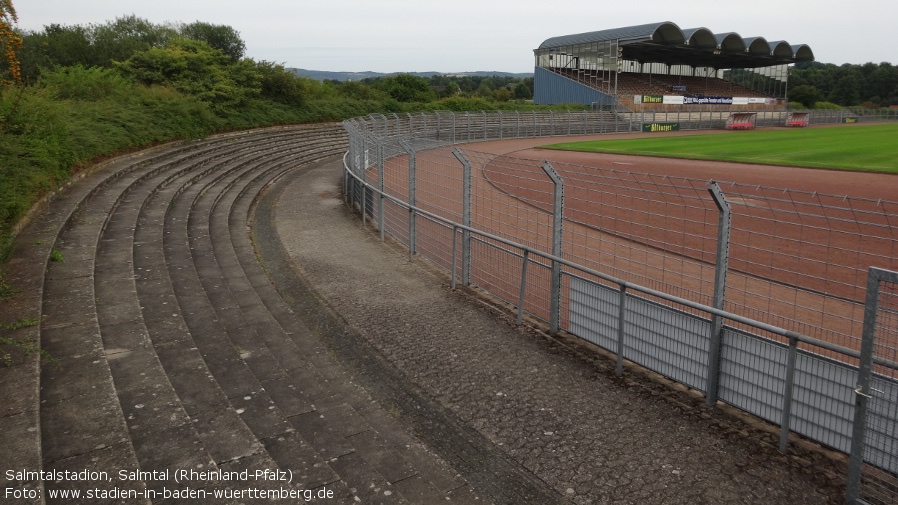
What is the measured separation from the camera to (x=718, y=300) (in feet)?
19.1

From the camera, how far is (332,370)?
22.4ft

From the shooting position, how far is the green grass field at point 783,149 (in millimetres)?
26152

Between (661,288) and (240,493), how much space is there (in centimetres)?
677

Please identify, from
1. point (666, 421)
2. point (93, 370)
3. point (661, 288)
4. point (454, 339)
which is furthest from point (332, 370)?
point (661, 288)

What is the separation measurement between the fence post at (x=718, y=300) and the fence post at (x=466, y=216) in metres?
4.26

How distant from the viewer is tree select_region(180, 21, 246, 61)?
72.1m

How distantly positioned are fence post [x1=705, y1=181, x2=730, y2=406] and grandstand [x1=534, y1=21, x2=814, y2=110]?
174 feet

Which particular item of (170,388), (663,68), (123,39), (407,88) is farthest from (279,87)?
(663,68)

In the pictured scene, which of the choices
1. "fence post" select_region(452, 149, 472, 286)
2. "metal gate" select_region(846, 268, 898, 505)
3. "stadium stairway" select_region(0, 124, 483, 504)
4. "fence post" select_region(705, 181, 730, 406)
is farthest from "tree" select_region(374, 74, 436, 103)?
"metal gate" select_region(846, 268, 898, 505)

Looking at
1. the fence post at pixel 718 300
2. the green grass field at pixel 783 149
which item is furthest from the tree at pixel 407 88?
the fence post at pixel 718 300

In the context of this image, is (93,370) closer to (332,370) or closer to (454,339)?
(332,370)

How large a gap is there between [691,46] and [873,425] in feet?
227

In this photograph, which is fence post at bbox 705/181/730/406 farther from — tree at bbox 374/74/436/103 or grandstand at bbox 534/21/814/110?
grandstand at bbox 534/21/814/110

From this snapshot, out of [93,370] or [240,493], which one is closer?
[240,493]
